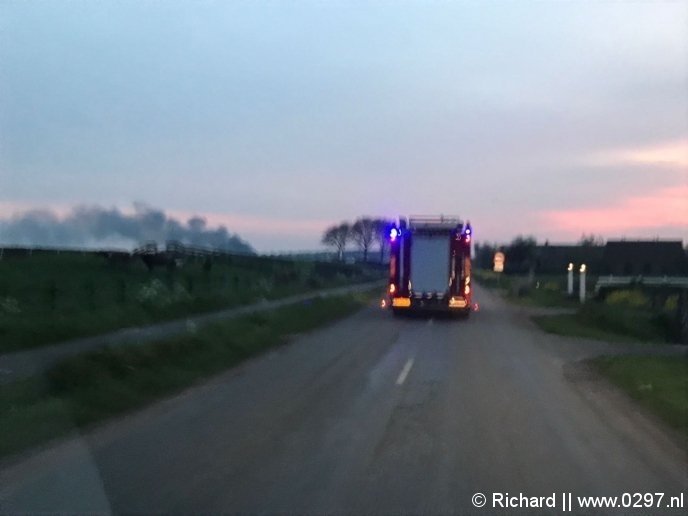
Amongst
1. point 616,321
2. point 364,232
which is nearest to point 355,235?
point 364,232

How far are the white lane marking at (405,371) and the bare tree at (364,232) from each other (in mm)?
76364

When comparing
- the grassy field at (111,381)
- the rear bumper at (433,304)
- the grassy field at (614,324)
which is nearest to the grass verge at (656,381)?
the grassy field at (111,381)

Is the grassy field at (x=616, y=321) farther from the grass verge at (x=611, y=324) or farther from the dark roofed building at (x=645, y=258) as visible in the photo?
the dark roofed building at (x=645, y=258)

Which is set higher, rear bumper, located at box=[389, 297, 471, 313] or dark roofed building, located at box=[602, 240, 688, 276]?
dark roofed building, located at box=[602, 240, 688, 276]

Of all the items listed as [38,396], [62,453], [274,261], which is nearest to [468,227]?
[38,396]

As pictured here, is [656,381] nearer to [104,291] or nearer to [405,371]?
[405,371]

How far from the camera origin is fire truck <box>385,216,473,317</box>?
1422 inches

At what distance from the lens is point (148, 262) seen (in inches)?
2007

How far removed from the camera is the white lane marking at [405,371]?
17.6 meters

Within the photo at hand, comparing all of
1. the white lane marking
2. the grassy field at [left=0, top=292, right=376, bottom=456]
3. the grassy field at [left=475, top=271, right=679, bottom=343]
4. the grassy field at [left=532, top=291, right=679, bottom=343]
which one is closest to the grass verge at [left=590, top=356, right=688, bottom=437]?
the white lane marking

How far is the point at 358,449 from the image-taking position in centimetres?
1109

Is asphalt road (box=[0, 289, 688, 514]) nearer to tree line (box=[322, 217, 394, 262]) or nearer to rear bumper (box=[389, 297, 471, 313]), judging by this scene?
rear bumper (box=[389, 297, 471, 313])

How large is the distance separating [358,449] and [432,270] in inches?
997

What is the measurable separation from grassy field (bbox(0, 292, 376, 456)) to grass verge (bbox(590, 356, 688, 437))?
7.26m
